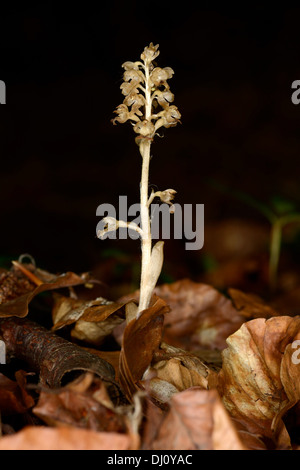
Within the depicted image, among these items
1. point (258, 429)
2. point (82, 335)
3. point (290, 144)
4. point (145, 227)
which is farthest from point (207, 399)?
point (290, 144)

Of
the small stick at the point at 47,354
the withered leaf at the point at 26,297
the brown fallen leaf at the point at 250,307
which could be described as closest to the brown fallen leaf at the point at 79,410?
the small stick at the point at 47,354

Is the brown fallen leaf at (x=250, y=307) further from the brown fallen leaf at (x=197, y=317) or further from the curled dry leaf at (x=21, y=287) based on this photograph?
the curled dry leaf at (x=21, y=287)

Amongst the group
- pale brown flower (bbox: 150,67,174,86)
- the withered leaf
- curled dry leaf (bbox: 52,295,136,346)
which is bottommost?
curled dry leaf (bbox: 52,295,136,346)

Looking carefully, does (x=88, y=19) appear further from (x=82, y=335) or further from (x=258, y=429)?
(x=258, y=429)

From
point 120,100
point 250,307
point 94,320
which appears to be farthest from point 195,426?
point 120,100

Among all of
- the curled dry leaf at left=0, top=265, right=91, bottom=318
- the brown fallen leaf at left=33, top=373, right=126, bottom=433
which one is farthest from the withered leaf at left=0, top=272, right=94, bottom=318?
the brown fallen leaf at left=33, top=373, right=126, bottom=433

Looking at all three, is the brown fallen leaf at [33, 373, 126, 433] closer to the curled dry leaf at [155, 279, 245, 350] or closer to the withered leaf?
the withered leaf
